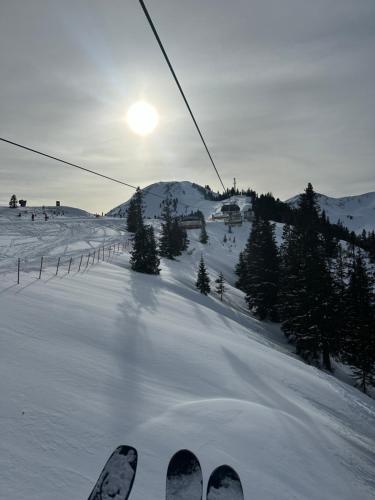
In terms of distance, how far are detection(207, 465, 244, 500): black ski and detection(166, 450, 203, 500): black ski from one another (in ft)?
0.52

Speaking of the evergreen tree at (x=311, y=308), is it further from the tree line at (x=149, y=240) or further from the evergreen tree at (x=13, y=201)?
the evergreen tree at (x=13, y=201)

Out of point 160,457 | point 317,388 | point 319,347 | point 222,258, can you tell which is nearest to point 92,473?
point 160,457

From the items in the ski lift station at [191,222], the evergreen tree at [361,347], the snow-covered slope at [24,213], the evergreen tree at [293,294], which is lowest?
the evergreen tree at [361,347]

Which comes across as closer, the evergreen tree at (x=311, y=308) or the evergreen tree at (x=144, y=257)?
the evergreen tree at (x=311, y=308)

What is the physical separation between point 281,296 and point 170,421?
28.4 meters

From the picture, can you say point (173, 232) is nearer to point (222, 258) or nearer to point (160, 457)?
point (222, 258)

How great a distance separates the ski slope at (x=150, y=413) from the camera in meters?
3.97

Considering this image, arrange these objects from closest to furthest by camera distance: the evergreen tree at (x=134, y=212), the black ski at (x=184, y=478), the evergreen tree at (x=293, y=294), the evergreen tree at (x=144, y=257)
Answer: the black ski at (x=184, y=478)
the evergreen tree at (x=293, y=294)
the evergreen tree at (x=144, y=257)
the evergreen tree at (x=134, y=212)

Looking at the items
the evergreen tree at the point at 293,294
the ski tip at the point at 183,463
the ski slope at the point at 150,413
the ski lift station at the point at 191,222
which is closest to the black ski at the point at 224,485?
the ski slope at the point at 150,413

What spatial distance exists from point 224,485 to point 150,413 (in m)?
1.74

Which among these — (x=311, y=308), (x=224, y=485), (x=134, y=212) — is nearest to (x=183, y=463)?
(x=224, y=485)

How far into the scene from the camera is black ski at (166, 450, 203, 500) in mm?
3938

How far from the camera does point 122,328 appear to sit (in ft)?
34.1

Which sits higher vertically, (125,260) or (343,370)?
(125,260)
